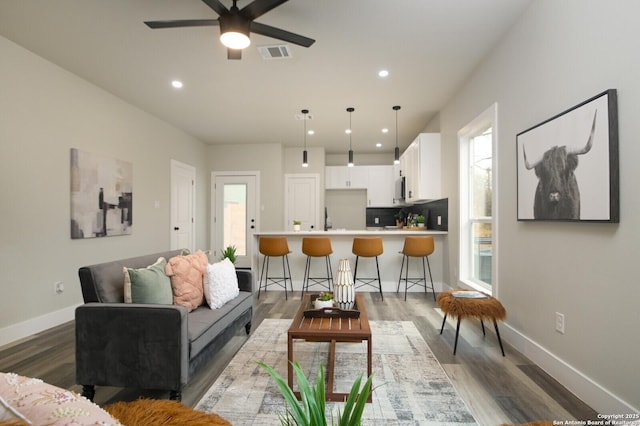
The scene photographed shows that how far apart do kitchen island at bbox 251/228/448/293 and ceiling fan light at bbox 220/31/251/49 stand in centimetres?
290

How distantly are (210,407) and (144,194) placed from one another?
378 cm

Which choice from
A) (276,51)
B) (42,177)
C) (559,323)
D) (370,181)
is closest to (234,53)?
(276,51)

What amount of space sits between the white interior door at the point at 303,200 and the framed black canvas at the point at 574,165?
15.9 feet

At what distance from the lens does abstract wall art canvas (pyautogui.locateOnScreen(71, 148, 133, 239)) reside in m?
3.53

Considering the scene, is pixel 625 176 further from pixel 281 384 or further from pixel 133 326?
pixel 133 326

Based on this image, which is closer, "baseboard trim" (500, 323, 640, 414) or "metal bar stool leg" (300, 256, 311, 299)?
"baseboard trim" (500, 323, 640, 414)

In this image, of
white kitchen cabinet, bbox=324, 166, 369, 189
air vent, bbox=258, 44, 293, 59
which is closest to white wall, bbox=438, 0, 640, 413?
air vent, bbox=258, 44, 293, 59

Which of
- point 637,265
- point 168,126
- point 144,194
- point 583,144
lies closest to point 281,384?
point 637,265

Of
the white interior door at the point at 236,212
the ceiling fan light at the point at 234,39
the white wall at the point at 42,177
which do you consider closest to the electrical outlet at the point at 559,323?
the ceiling fan light at the point at 234,39

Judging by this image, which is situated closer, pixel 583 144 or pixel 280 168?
pixel 583 144

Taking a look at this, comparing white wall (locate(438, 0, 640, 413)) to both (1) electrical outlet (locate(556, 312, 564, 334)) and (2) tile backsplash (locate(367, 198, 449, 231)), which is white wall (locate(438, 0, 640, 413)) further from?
(2) tile backsplash (locate(367, 198, 449, 231))

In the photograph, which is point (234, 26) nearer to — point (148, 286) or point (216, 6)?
point (216, 6)

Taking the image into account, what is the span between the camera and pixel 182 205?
5.84 metres

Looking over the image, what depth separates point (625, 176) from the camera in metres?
1.64
